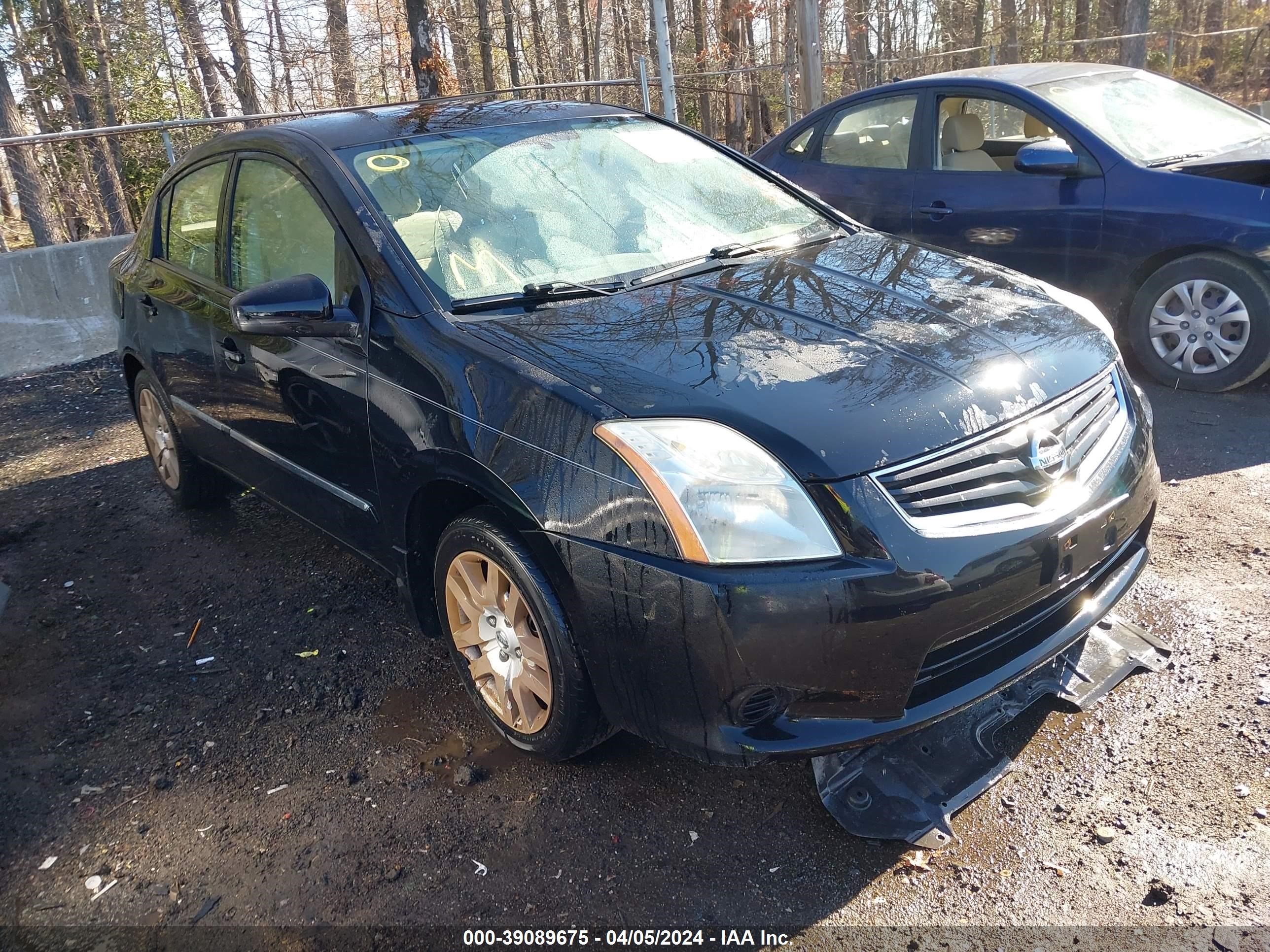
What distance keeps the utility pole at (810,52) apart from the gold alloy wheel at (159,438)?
22.5 ft

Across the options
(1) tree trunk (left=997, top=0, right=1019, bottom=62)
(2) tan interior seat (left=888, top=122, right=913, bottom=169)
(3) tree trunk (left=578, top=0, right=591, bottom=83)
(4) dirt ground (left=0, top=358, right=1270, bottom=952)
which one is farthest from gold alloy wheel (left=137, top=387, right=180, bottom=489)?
(1) tree trunk (left=997, top=0, right=1019, bottom=62)

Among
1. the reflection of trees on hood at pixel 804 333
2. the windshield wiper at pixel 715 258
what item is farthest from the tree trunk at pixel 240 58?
the reflection of trees on hood at pixel 804 333

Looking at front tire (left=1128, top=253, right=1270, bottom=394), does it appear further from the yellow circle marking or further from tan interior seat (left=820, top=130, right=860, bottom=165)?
the yellow circle marking

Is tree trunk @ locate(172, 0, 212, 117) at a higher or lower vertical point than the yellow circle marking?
higher

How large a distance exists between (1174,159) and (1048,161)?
0.70 m

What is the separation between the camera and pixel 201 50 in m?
18.9

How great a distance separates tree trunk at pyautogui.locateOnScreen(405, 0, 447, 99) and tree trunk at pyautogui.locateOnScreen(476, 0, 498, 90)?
830 cm

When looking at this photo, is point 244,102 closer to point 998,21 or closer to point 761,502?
point 998,21

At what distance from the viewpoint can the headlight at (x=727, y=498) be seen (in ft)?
7.30

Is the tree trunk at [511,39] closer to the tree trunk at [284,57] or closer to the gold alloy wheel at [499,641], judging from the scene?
the tree trunk at [284,57]

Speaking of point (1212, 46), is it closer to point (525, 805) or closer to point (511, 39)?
point (511, 39)

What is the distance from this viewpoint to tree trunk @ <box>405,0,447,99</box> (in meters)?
11.8

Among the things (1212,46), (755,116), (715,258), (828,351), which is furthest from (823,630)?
(1212,46)

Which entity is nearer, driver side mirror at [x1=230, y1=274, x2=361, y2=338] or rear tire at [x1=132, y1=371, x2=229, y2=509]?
driver side mirror at [x1=230, y1=274, x2=361, y2=338]
